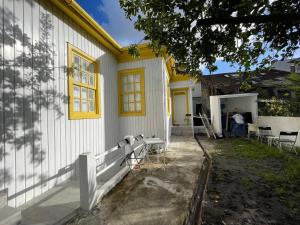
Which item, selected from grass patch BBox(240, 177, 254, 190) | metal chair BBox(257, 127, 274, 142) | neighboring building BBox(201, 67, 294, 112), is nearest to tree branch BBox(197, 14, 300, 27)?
grass patch BBox(240, 177, 254, 190)

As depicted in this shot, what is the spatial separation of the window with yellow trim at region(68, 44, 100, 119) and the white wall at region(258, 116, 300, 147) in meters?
7.45

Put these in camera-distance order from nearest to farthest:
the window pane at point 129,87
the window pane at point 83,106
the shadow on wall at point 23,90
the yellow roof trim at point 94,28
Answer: the shadow on wall at point 23,90, the yellow roof trim at point 94,28, the window pane at point 83,106, the window pane at point 129,87

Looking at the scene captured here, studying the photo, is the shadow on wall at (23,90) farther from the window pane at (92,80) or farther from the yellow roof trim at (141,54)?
the yellow roof trim at (141,54)

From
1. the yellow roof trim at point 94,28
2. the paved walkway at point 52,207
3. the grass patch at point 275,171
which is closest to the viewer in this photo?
the paved walkway at point 52,207

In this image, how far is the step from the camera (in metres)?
1.90

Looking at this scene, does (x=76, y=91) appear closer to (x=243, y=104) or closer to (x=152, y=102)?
(x=152, y=102)

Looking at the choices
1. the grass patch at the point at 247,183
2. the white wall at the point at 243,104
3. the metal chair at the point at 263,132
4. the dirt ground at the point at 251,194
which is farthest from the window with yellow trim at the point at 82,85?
the white wall at the point at 243,104

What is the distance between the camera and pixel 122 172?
4.00m

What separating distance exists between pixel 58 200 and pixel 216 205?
264cm

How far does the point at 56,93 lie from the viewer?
3.78 metres

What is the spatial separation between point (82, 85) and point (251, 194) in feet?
14.7

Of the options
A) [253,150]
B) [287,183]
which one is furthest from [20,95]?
[253,150]

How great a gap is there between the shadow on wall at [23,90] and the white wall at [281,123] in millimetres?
8367

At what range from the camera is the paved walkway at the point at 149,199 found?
2449mm
